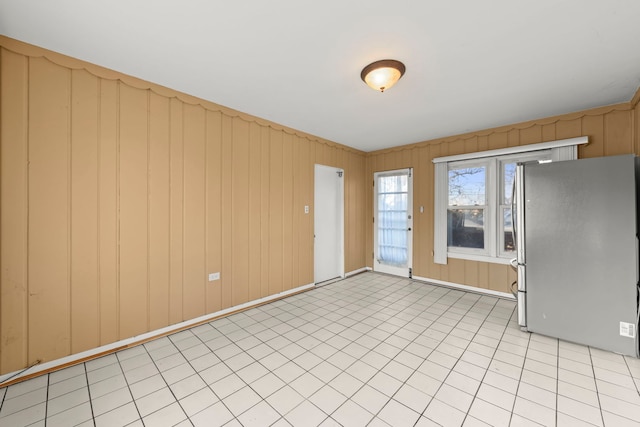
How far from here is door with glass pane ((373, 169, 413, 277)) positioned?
201 inches

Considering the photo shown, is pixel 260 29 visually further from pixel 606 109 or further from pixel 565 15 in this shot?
pixel 606 109

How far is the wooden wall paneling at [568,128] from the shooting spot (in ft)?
11.1

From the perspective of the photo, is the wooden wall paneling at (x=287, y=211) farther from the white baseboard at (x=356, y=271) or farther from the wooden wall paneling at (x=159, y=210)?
the wooden wall paneling at (x=159, y=210)

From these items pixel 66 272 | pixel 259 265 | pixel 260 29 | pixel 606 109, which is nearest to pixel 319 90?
pixel 260 29

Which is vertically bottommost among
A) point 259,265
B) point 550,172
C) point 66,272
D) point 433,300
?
point 433,300

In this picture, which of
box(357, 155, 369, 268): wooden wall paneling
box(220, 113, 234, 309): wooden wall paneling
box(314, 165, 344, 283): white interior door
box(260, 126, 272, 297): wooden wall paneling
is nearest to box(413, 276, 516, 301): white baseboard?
box(357, 155, 369, 268): wooden wall paneling

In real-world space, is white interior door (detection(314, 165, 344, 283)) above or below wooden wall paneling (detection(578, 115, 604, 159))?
below

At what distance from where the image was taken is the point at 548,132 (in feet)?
11.8

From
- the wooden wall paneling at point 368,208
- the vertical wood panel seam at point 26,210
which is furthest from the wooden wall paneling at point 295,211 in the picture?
the vertical wood panel seam at point 26,210

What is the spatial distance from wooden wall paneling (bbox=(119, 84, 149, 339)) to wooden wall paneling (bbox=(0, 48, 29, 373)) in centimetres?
63

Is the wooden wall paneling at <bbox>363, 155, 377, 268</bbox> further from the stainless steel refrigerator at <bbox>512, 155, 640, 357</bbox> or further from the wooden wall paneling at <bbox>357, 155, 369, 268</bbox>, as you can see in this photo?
the stainless steel refrigerator at <bbox>512, 155, 640, 357</bbox>

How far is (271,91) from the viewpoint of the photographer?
9.46ft

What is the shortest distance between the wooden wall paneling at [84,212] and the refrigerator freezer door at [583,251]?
4525 mm

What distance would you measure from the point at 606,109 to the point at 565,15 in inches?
95.5
